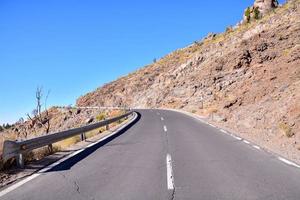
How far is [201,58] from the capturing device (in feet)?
233

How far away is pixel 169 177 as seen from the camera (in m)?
8.94

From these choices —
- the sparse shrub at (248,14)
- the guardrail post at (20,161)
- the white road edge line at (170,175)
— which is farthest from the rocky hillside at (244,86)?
the sparse shrub at (248,14)

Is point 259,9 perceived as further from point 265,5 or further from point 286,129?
point 286,129

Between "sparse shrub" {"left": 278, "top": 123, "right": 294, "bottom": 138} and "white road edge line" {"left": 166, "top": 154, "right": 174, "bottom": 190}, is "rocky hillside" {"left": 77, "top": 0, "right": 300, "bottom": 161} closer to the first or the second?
"sparse shrub" {"left": 278, "top": 123, "right": 294, "bottom": 138}

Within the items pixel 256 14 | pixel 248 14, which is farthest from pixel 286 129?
pixel 248 14

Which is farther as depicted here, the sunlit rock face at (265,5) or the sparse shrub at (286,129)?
A: the sunlit rock face at (265,5)

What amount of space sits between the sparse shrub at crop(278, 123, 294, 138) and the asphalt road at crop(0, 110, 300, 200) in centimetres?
336

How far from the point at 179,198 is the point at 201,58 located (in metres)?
65.1

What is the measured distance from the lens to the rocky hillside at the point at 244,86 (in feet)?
67.1

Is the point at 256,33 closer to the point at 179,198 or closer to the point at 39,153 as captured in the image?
the point at 39,153

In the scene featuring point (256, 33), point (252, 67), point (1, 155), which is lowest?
point (1, 155)

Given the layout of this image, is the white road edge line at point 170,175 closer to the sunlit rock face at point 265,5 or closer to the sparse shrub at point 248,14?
the sparse shrub at point 248,14

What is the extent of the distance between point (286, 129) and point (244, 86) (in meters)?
23.8

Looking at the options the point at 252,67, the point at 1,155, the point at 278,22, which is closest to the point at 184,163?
the point at 1,155
